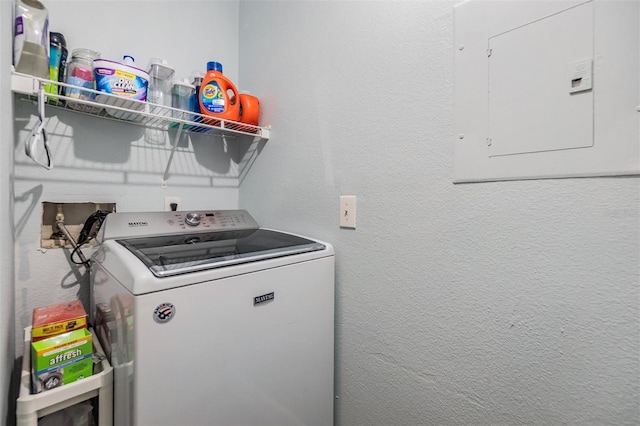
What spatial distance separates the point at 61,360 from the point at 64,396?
9 centimetres

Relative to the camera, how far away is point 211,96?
4.41 feet

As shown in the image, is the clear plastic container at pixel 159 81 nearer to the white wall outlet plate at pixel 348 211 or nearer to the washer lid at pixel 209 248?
the washer lid at pixel 209 248

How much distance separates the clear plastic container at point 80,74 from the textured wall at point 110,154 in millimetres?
188

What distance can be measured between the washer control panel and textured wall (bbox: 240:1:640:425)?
0.21 meters

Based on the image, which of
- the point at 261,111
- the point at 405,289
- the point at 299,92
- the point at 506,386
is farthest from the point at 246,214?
the point at 506,386

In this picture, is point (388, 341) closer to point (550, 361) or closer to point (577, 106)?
point (550, 361)

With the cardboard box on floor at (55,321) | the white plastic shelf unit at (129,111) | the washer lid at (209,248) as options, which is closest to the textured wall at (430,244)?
the washer lid at (209,248)

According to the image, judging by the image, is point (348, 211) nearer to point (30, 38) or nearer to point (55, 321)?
point (55, 321)

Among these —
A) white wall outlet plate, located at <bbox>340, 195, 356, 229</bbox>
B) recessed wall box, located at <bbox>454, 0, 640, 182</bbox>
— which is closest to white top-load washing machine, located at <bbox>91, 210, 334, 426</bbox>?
white wall outlet plate, located at <bbox>340, 195, 356, 229</bbox>

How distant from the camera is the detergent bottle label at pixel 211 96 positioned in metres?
1.34

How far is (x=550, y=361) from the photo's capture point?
77cm

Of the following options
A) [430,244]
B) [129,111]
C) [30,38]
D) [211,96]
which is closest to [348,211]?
[430,244]

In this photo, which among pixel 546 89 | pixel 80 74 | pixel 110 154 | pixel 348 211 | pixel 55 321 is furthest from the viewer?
pixel 110 154

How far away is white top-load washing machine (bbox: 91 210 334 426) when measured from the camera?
0.76 metres
